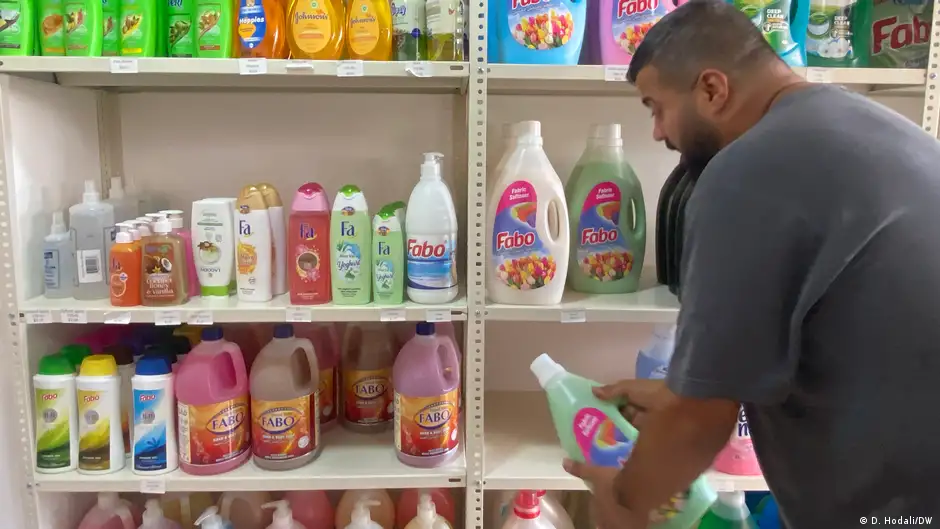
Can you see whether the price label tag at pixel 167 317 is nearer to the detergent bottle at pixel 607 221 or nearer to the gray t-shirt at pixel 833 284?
the detergent bottle at pixel 607 221

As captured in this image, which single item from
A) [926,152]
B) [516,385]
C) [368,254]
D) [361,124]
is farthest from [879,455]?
[361,124]

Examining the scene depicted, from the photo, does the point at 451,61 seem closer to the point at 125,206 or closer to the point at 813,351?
the point at 125,206

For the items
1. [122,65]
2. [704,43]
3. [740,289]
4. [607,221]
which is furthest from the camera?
[607,221]

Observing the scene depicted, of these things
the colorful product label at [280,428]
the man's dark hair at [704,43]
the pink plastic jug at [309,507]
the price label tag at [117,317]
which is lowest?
the pink plastic jug at [309,507]

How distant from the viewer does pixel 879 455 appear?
100 cm

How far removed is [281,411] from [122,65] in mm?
846

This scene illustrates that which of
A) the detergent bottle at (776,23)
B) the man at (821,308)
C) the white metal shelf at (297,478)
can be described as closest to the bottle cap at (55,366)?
the white metal shelf at (297,478)

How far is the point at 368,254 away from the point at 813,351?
1.00 m

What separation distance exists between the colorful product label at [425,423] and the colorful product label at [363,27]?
0.83 meters

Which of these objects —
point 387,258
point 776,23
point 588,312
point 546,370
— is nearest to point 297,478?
point 387,258

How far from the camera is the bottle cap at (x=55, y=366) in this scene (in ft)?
5.59

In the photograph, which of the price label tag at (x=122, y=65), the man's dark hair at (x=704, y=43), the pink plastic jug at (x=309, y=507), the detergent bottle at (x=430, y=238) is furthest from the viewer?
the pink plastic jug at (x=309, y=507)

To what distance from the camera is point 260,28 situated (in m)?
1.70

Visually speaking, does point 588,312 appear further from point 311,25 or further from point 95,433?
point 95,433
